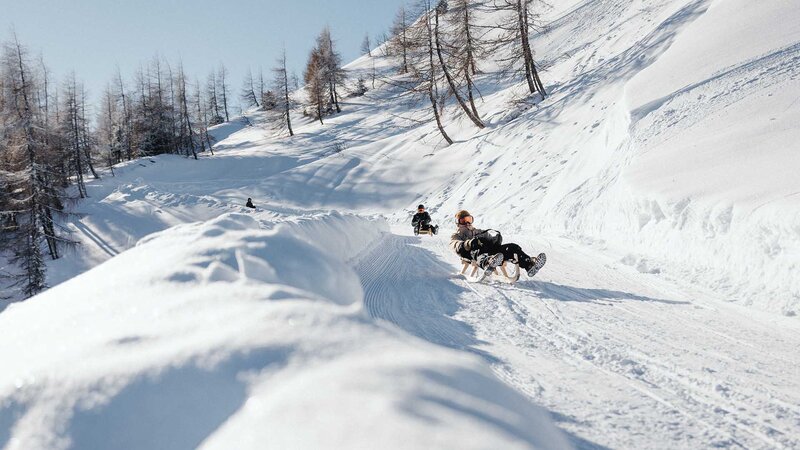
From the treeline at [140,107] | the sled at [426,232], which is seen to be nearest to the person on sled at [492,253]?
the sled at [426,232]

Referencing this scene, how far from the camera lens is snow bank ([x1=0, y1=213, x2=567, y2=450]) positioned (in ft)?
6.32

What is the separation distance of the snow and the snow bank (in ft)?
0.04

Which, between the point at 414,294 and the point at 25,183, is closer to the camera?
the point at 414,294

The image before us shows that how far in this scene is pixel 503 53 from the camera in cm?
4919

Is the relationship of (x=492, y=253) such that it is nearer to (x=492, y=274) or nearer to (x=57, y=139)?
(x=492, y=274)

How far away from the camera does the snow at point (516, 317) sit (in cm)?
216

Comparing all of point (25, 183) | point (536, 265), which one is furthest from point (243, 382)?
point (25, 183)

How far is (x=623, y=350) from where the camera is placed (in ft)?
14.6

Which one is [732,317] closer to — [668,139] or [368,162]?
[668,139]

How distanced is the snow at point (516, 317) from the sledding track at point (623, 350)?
0.09 feet

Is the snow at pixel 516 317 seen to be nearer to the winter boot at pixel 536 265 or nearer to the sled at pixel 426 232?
the winter boot at pixel 536 265

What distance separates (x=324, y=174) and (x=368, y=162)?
333 centimetres

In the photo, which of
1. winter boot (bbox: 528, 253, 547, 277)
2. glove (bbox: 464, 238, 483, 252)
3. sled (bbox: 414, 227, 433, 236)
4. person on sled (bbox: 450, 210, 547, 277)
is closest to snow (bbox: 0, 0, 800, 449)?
winter boot (bbox: 528, 253, 547, 277)

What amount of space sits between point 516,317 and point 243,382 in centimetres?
413
